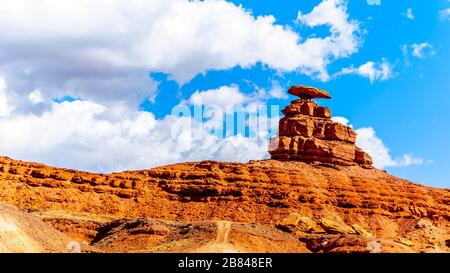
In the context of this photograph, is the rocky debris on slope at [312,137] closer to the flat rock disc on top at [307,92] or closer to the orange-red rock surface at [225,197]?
the flat rock disc on top at [307,92]

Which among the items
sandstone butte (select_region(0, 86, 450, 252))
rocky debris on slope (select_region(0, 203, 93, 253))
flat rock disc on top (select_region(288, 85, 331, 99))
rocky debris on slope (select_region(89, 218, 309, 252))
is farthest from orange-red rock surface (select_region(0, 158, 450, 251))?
flat rock disc on top (select_region(288, 85, 331, 99))

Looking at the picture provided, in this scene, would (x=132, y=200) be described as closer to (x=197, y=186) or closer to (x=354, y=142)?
(x=197, y=186)

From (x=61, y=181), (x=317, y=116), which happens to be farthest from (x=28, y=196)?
(x=317, y=116)

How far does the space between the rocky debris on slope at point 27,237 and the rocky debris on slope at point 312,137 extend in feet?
151

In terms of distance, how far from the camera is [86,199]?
6800 centimetres

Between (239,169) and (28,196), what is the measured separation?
25.3 meters

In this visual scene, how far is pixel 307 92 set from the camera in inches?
3659

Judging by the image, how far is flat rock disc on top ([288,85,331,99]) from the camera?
3659 inches

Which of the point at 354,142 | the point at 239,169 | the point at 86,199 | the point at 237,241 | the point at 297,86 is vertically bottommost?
the point at 237,241

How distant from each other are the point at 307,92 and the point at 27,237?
201 feet

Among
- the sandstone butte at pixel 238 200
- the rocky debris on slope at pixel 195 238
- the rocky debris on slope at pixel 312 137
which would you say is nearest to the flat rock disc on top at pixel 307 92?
the rocky debris on slope at pixel 312 137

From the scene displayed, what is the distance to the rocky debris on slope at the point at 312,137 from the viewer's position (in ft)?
275

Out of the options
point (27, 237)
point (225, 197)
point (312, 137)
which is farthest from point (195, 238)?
point (312, 137)

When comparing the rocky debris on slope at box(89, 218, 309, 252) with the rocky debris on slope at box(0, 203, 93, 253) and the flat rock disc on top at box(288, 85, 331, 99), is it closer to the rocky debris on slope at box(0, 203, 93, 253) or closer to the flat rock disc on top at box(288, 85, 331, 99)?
the rocky debris on slope at box(0, 203, 93, 253)
